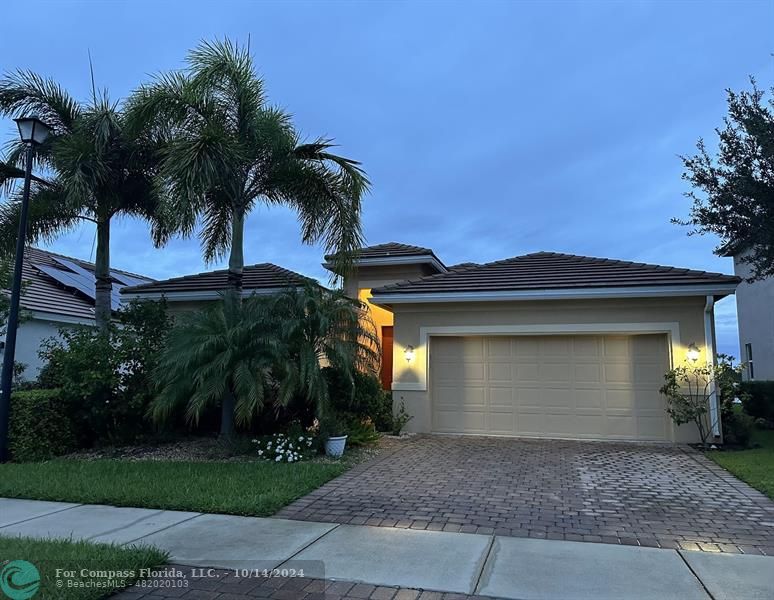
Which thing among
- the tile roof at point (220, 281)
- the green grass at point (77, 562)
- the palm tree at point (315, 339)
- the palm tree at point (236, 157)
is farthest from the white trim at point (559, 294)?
the green grass at point (77, 562)

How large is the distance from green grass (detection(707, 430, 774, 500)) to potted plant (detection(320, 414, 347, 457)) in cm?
598

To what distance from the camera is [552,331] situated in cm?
1118

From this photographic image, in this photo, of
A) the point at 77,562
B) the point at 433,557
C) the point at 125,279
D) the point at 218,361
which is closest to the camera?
Answer: the point at 77,562

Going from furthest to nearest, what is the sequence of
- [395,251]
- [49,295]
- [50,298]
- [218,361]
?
[49,295] < [50,298] < [395,251] < [218,361]

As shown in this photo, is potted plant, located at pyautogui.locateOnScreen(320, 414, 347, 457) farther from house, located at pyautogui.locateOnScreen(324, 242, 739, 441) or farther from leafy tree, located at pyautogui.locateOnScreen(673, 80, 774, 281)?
leafy tree, located at pyautogui.locateOnScreen(673, 80, 774, 281)

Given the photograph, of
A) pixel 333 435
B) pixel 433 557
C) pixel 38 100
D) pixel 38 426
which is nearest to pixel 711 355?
pixel 333 435

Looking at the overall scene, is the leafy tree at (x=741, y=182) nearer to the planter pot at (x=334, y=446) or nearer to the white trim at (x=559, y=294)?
the white trim at (x=559, y=294)

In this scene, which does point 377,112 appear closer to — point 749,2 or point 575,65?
point 575,65

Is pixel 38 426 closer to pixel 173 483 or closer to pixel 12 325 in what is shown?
pixel 12 325

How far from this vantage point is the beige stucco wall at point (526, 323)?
10.4m

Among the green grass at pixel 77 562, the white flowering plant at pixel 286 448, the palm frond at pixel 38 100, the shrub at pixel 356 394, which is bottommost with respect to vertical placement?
the green grass at pixel 77 562

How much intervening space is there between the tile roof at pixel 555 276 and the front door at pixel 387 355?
9.97 feet

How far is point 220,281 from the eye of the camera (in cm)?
1385

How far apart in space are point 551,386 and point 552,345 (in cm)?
87
